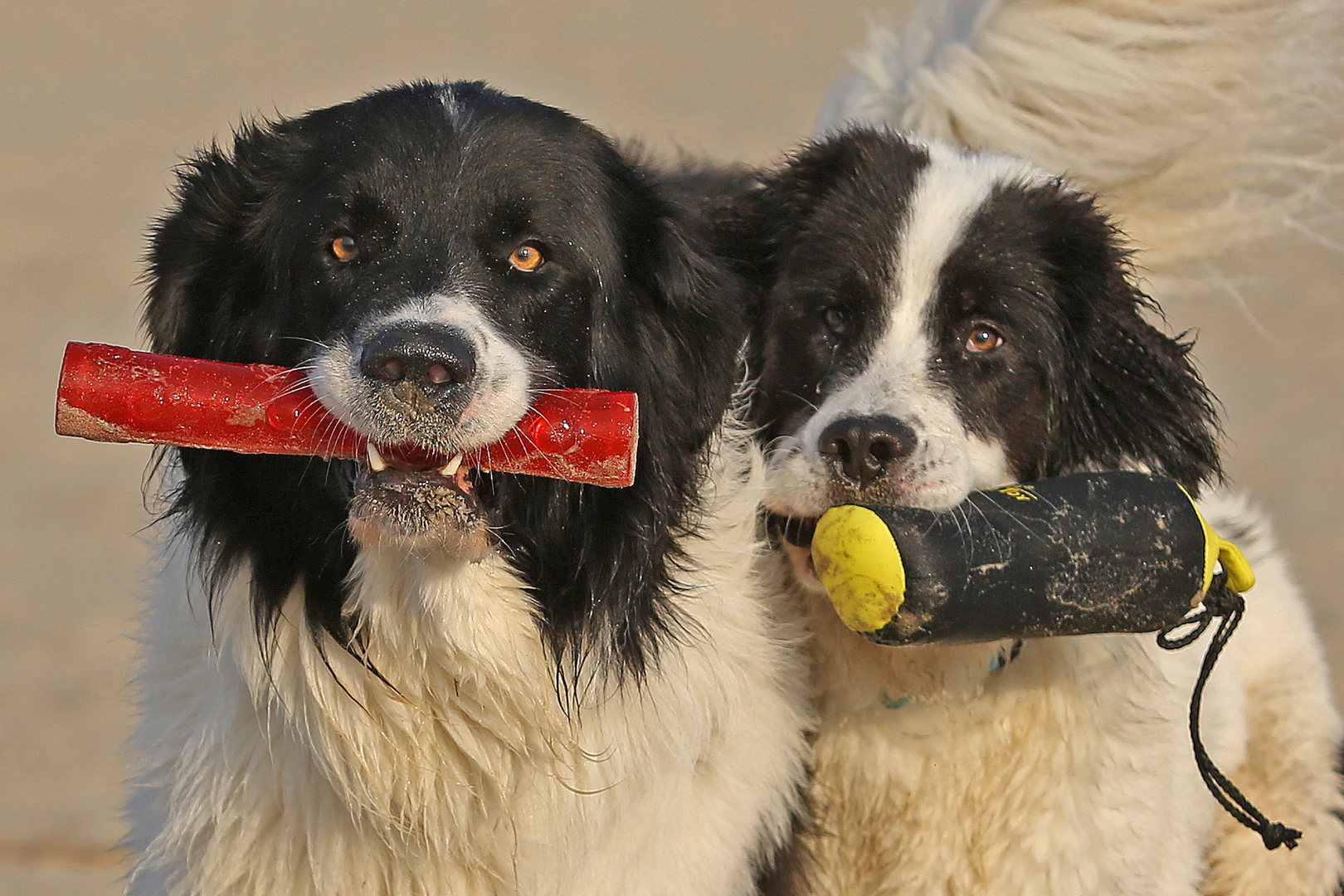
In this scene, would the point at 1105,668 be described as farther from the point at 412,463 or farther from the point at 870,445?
the point at 412,463

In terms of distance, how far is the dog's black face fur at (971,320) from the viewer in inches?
141

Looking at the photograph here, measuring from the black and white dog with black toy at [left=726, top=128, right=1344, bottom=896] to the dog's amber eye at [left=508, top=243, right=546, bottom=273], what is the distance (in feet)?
2.42

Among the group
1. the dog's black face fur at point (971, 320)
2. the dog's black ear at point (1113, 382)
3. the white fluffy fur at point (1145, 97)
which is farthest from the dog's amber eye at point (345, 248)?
the white fluffy fur at point (1145, 97)

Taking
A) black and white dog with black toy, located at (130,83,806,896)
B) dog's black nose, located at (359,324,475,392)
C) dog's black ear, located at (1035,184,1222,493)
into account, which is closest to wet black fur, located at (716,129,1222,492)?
dog's black ear, located at (1035,184,1222,493)

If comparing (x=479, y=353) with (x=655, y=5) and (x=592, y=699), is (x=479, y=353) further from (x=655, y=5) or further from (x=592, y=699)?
(x=655, y=5)

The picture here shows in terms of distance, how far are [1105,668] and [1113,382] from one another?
687 millimetres

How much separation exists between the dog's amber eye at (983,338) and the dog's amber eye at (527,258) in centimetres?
106

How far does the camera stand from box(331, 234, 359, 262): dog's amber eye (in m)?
3.10

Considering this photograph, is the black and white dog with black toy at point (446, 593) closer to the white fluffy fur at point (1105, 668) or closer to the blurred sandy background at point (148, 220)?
the white fluffy fur at point (1105, 668)

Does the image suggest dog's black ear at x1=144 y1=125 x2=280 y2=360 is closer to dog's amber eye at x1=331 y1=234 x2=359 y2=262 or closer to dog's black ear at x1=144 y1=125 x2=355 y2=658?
dog's black ear at x1=144 y1=125 x2=355 y2=658

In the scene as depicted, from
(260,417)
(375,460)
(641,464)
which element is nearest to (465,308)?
(375,460)

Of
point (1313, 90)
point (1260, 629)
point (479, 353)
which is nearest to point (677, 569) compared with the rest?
point (479, 353)

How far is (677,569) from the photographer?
3.40 meters

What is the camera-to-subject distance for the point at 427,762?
3219mm
